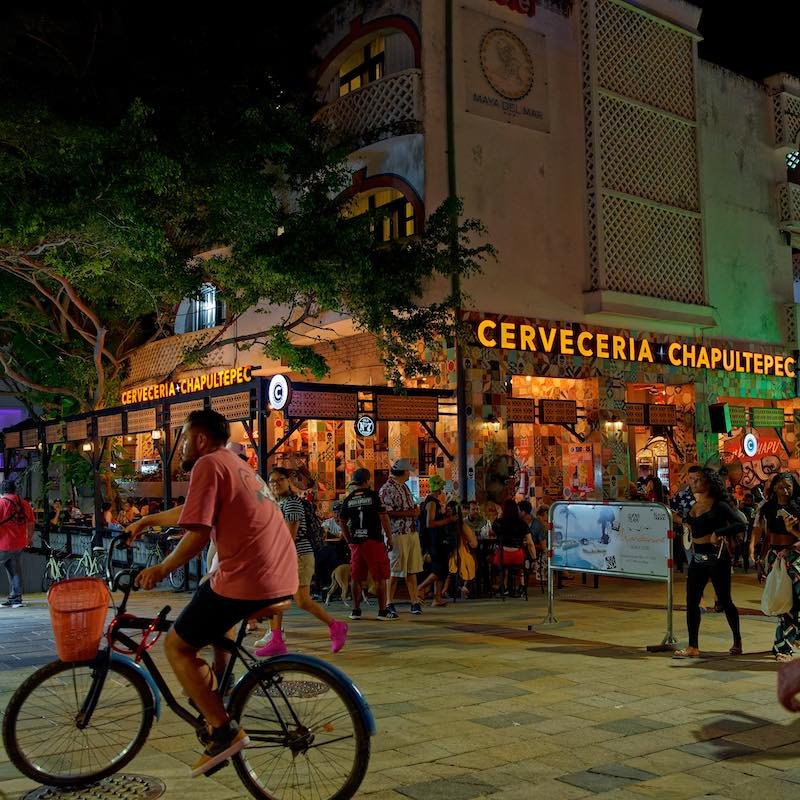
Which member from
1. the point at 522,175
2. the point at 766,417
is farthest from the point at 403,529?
the point at 766,417

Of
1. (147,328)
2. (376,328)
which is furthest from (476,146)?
(147,328)

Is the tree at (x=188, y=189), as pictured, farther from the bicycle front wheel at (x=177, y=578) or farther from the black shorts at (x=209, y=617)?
the black shorts at (x=209, y=617)

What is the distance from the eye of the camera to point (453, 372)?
16281mm

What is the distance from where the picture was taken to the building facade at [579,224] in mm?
16688

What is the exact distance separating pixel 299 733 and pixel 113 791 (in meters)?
1.24

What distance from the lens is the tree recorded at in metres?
13.8

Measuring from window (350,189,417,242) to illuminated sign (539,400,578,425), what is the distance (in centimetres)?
415

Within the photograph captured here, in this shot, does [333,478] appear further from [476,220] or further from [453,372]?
[476,220]

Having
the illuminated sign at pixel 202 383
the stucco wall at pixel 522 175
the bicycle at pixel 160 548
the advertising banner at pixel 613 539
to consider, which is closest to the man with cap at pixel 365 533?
the advertising banner at pixel 613 539

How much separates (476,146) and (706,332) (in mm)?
7393

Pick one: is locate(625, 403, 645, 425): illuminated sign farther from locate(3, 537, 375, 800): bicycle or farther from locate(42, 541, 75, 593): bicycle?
locate(3, 537, 375, 800): bicycle

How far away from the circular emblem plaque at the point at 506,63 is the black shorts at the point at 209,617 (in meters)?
14.6

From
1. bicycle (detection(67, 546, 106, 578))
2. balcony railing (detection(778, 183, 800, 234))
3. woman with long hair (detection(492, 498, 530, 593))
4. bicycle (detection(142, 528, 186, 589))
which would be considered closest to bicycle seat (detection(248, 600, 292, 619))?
woman with long hair (detection(492, 498, 530, 593))

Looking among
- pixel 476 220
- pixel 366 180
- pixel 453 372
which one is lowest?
pixel 453 372
